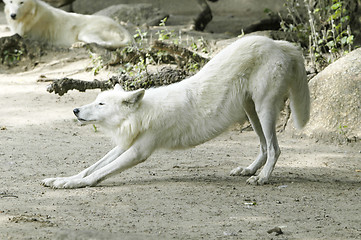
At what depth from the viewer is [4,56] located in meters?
10.4

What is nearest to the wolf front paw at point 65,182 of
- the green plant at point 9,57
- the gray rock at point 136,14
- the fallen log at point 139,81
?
the fallen log at point 139,81

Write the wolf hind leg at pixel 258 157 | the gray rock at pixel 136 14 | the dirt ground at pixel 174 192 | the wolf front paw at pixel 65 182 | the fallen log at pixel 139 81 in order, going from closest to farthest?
the dirt ground at pixel 174 192 → the wolf front paw at pixel 65 182 → the wolf hind leg at pixel 258 157 → the fallen log at pixel 139 81 → the gray rock at pixel 136 14

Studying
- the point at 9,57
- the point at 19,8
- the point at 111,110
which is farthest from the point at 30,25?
the point at 111,110

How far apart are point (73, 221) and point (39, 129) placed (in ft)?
11.1

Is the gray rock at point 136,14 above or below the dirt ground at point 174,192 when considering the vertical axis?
below

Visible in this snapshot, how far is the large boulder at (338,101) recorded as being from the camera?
257 inches

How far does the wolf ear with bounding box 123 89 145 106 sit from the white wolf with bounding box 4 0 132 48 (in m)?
6.41

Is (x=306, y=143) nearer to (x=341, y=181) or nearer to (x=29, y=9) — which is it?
(x=341, y=181)

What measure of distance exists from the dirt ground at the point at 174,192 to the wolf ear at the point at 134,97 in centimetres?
69

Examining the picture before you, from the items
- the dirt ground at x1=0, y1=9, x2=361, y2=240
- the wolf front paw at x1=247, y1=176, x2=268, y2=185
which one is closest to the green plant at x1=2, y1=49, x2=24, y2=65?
the dirt ground at x1=0, y1=9, x2=361, y2=240

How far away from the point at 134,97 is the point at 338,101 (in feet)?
9.70

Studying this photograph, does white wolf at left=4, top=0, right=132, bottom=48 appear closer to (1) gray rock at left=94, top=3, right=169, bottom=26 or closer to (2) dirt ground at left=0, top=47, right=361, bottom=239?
(1) gray rock at left=94, top=3, right=169, bottom=26

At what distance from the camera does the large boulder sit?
6.54 m

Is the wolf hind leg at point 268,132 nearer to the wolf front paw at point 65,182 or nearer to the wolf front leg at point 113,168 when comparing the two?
the wolf front leg at point 113,168
